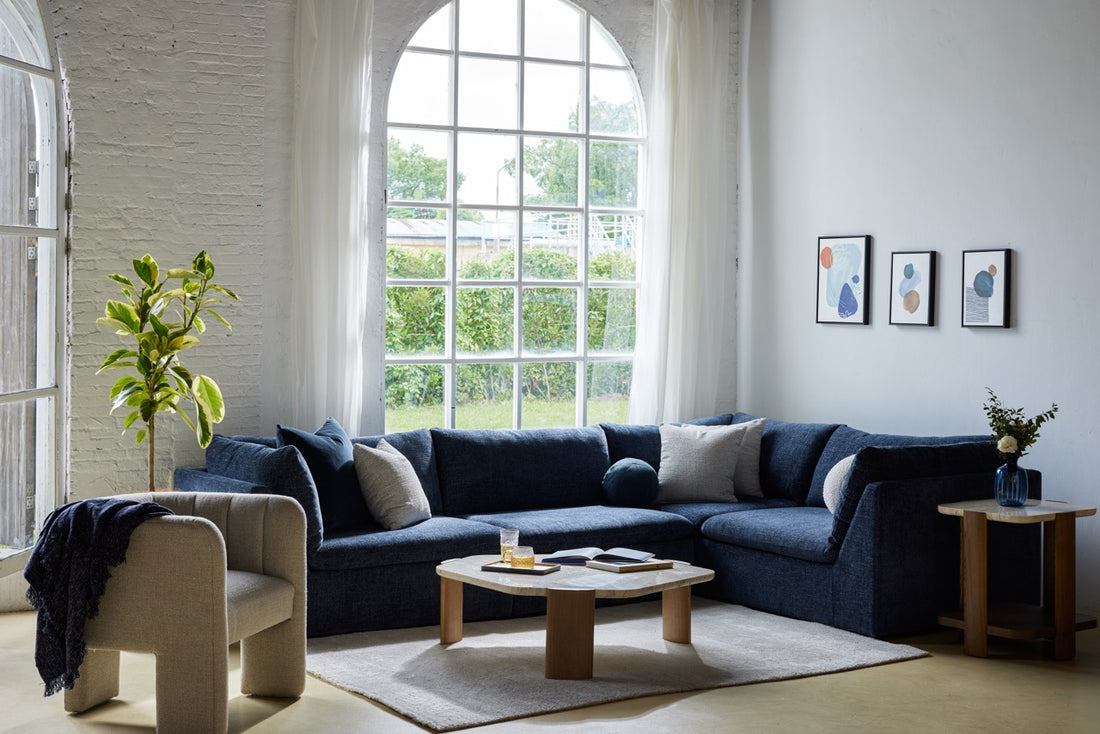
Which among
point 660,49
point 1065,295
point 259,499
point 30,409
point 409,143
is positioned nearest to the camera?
point 259,499

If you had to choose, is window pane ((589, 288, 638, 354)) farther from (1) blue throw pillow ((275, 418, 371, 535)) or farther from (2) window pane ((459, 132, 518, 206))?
(1) blue throw pillow ((275, 418, 371, 535))

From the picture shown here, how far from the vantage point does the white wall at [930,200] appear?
5.77m

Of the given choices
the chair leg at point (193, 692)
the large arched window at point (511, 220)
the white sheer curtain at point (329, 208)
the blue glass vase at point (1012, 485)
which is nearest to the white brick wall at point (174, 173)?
the white sheer curtain at point (329, 208)

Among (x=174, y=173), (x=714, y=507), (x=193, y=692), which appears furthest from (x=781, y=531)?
(x=174, y=173)

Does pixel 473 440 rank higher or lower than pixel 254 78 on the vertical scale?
lower

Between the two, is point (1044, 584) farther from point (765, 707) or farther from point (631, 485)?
point (631, 485)

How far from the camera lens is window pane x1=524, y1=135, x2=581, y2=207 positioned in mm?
7285

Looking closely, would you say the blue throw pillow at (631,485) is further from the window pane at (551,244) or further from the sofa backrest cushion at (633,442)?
the window pane at (551,244)

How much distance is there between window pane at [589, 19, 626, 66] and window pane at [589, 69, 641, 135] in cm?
6

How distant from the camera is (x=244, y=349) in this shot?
6.39 m

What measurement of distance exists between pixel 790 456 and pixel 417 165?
2540mm

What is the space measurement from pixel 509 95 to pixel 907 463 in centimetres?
316

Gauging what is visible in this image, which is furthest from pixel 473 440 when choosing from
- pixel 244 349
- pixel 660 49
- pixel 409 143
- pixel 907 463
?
pixel 660 49

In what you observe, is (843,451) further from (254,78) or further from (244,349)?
(254,78)
